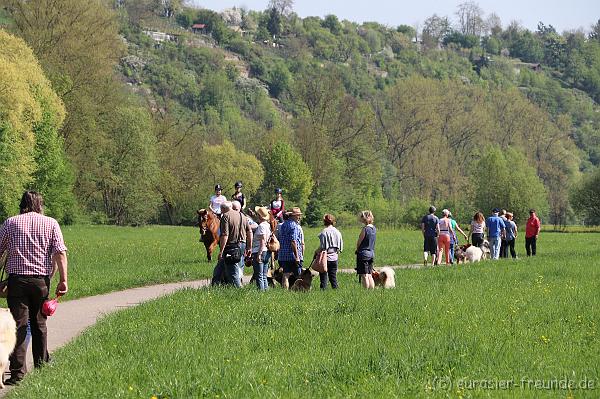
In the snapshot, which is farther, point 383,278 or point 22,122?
point 22,122

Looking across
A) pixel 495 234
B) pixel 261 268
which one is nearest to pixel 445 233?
pixel 495 234

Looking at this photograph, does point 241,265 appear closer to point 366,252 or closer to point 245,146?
point 366,252

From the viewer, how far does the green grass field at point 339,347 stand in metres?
9.38

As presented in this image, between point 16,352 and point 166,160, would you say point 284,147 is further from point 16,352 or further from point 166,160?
point 16,352

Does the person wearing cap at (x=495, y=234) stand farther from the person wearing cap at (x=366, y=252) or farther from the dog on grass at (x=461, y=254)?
the person wearing cap at (x=366, y=252)

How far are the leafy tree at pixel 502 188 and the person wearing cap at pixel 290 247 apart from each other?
80.9 metres

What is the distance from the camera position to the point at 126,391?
30.6 feet

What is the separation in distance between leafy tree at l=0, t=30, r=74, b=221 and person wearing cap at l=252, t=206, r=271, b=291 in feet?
99.6

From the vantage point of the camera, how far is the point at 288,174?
85.9 meters

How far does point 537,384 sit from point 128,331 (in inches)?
238

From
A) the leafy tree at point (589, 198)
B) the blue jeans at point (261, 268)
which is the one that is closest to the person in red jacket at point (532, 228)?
the blue jeans at point (261, 268)

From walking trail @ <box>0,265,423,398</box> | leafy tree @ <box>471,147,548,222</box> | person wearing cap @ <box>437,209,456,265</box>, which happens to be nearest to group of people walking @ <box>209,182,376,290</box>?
walking trail @ <box>0,265,423,398</box>

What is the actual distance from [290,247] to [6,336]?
9471 millimetres

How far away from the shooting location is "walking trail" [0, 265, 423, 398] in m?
14.3
